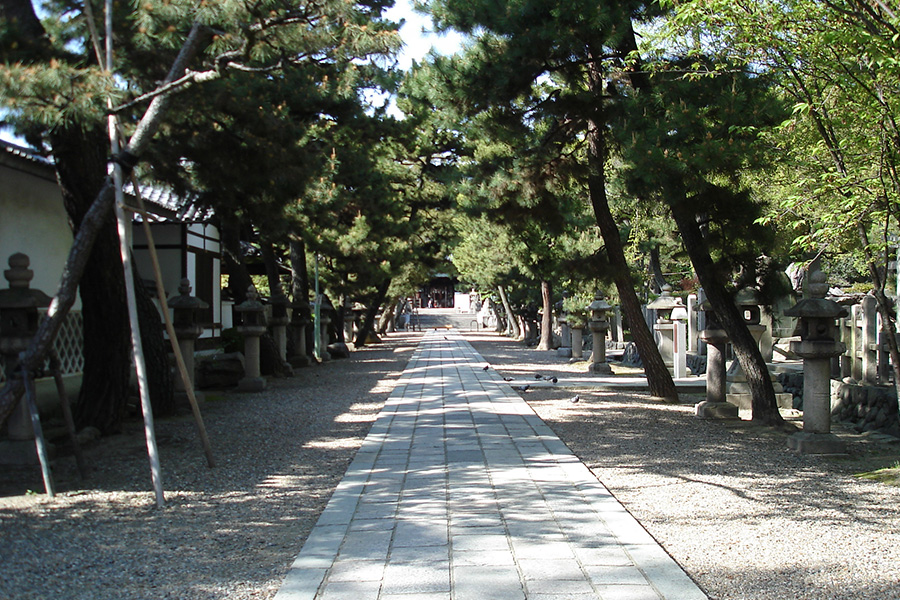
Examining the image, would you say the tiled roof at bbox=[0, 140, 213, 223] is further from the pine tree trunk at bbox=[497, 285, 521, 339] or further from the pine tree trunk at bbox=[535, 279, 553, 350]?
the pine tree trunk at bbox=[497, 285, 521, 339]

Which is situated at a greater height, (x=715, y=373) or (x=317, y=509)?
(x=715, y=373)

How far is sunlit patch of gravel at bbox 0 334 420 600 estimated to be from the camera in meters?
4.02

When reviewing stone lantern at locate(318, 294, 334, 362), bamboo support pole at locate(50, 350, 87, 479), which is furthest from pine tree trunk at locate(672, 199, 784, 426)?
stone lantern at locate(318, 294, 334, 362)

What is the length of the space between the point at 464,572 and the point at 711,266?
253 inches

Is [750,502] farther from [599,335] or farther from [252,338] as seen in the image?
[599,335]

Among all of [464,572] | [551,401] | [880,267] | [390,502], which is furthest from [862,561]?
→ [551,401]

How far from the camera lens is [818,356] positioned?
7.30 meters

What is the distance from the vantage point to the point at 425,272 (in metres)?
31.7

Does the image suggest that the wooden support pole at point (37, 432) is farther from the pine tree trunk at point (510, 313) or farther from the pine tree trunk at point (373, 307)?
the pine tree trunk at point (510, 313)

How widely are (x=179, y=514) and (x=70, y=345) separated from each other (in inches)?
267

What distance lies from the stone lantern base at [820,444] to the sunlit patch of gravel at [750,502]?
13 centimetres

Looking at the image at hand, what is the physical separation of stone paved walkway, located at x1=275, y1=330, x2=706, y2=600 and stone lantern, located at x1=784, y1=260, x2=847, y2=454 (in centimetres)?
241

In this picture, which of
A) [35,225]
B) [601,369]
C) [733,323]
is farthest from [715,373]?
[35,225]

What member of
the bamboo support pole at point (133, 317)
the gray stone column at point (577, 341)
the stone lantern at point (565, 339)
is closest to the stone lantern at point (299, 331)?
the gray stone column at point (577, 341)
